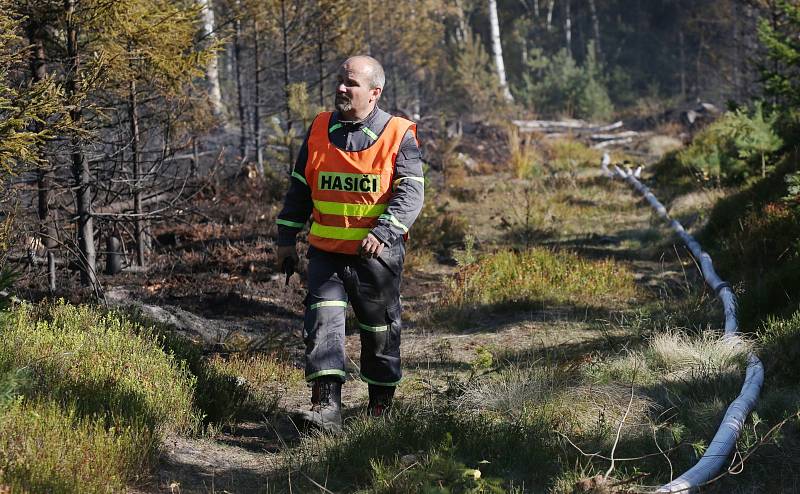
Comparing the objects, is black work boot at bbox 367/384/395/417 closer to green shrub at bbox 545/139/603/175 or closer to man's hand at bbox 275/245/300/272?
man's hand at bbox 275/245/300/272

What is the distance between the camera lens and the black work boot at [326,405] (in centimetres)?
502

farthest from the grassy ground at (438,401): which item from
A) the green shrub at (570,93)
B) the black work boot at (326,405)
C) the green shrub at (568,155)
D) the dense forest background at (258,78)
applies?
the green shrub at (570,93)

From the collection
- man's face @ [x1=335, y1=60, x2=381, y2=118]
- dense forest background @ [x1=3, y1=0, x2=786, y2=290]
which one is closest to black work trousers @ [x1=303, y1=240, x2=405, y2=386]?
man's face @ [x1=335, y1=60, x2=381, y2=118]

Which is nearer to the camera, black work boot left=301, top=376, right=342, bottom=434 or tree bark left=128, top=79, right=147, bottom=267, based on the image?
black work boot left=301, top=376, right=342, bottom=434

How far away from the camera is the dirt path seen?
4.77 meters

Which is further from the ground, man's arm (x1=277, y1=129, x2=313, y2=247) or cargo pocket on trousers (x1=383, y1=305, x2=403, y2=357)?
man's arm (x1=277, y1=129, x2=313, y2=247)

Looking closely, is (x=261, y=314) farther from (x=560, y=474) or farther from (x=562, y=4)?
(x=562, y=4)

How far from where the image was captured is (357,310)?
5324 millimetres

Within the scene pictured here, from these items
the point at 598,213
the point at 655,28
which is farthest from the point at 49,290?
the point at 655,28

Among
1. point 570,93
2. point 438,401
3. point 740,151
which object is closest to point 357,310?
point 438,401

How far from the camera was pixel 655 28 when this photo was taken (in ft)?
167

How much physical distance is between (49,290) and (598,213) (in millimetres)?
9368

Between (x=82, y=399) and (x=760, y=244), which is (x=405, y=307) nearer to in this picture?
(x=760, y=244)

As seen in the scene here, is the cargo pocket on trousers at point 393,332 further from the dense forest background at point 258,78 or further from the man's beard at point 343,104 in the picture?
the dense forest background at point 258,78
